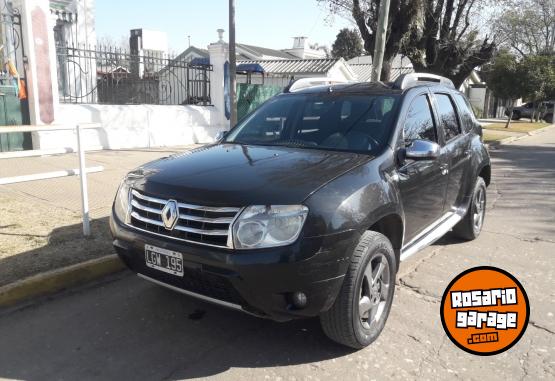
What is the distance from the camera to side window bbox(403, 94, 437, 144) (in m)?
4.04

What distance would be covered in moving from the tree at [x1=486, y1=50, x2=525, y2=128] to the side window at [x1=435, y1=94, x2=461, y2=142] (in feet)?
75.1

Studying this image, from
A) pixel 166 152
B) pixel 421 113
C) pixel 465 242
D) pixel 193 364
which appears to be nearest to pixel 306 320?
pixel 193 364

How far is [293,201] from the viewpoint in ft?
9.24

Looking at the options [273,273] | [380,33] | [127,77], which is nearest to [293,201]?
[273,273]

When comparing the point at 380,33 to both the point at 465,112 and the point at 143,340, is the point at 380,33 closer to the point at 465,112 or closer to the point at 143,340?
the point at 465,112

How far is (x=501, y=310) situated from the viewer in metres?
2.84

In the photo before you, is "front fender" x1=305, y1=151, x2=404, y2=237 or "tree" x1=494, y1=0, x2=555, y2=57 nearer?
"front fender" x1=305, y1=151, x2=404, y2=237

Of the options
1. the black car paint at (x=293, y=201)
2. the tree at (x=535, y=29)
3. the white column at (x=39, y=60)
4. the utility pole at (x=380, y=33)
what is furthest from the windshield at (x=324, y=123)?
the tree at (x=535, y=29)

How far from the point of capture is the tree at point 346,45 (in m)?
56.5

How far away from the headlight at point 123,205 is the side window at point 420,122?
2180 mm

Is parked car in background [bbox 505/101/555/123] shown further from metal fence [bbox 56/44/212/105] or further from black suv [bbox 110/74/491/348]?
black suv [bbox 110/74/491/348]

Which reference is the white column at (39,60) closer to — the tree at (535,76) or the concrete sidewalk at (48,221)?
the concrete sidewalk at (48,221)

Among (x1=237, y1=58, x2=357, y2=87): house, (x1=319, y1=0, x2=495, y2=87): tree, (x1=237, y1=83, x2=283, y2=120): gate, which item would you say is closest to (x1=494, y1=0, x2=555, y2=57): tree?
(x1=237, y1=58, x2=357, y2=87): house

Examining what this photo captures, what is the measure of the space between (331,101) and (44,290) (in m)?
2.90
